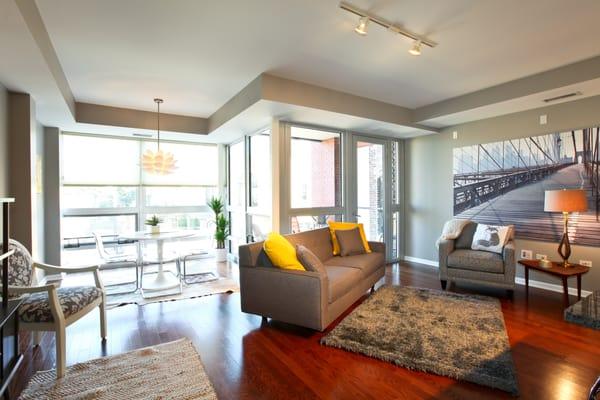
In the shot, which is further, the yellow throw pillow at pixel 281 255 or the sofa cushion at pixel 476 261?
the sofa cushion at pixel 476 261

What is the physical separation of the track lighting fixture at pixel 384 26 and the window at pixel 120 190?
4.15 m

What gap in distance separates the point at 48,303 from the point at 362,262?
9.54ft

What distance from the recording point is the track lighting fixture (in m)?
2.24

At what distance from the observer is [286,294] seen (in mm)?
2826

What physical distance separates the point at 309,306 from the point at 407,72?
271cm

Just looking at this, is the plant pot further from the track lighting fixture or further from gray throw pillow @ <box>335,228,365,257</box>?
the track lighting fixture

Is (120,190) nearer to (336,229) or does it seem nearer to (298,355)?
(336,229)

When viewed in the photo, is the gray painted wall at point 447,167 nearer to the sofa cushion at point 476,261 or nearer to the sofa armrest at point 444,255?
the sofa cushion at point 476,261

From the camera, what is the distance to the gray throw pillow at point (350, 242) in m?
3.95

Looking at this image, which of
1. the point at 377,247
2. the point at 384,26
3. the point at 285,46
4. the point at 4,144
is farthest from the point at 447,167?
the point at 4,144

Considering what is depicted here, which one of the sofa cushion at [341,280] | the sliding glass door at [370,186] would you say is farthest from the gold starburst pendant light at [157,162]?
the sliding glass door at [370,186]

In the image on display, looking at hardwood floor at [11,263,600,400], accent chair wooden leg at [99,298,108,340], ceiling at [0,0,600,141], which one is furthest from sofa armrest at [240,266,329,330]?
ceiling at [0,0,600,141]

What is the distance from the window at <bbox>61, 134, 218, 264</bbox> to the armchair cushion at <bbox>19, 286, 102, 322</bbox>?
3.18 meters

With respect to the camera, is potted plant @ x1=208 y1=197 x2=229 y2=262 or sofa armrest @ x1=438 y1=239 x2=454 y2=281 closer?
sofa armrest @ x1=438 y1=239 x2=454 y2=281
